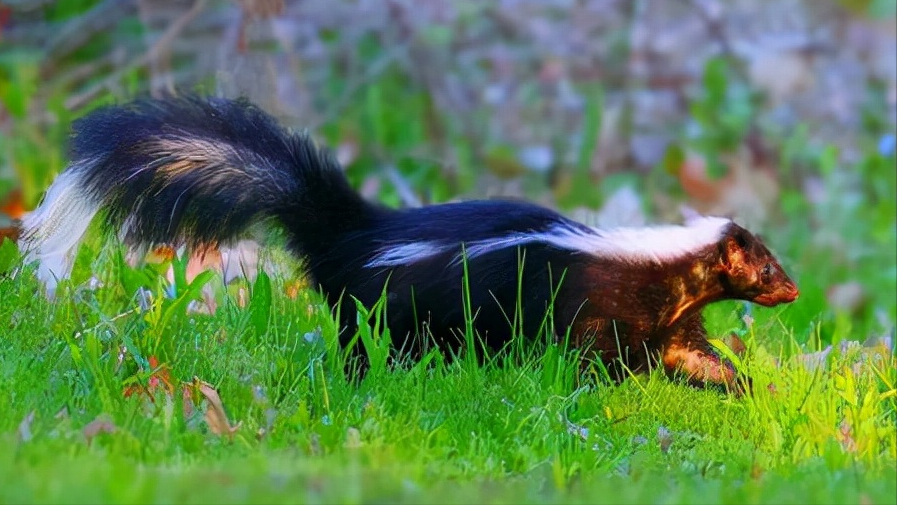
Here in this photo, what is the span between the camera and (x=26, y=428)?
103 inches

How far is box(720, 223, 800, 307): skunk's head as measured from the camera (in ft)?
13.1

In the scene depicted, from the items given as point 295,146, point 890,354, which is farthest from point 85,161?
point 890,354

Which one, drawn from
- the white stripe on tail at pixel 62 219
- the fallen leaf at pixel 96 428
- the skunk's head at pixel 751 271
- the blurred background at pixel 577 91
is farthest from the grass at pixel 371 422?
the blurred background at pixel 577 91

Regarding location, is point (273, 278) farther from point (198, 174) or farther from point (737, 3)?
point (737, 3)

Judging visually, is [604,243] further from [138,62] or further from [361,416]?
[138,62]

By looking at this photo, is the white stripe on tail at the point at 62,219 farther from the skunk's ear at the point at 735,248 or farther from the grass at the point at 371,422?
the skunk's ear at the point at 735,248

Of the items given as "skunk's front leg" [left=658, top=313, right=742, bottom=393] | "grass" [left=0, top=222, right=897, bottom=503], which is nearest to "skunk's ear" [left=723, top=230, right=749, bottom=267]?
"skunk's front leg" [left=658, top=313, right=742, bottom=393]

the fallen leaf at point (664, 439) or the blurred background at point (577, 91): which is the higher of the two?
the blurred background at point (577, 91)

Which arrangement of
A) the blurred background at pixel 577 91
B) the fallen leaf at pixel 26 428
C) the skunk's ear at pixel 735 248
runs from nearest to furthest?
the fallen leaf at pixel 26 428, the skunk's ear at pixel 735 248, the blurred background at pixel 577 91

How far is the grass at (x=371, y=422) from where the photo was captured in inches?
93.0

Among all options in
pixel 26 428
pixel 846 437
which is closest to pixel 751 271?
pixel 846 437

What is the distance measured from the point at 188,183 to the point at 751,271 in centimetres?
169

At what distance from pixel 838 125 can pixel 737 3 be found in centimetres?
97

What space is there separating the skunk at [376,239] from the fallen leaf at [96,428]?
1.06m
